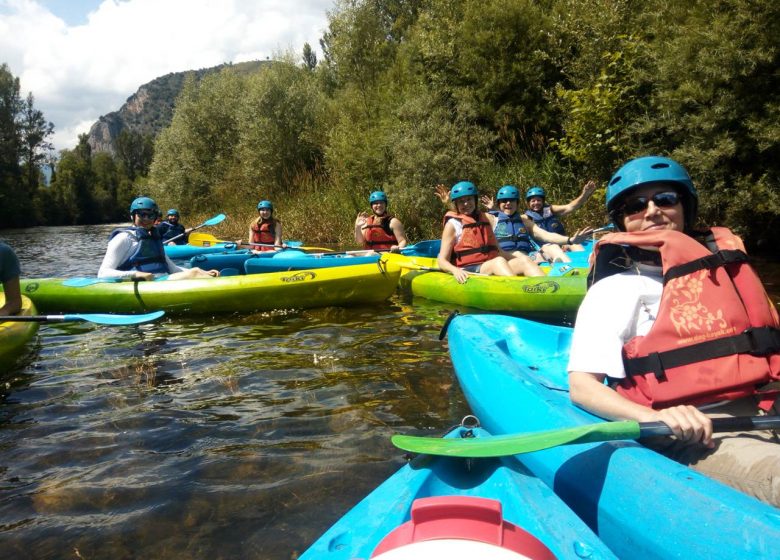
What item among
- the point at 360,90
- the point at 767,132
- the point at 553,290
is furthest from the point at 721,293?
the point at 360,90

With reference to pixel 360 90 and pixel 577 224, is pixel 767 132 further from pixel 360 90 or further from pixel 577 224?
pixel 360 90

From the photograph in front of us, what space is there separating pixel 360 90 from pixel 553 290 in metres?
13.9

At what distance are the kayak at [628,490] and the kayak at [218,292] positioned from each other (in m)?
3.60

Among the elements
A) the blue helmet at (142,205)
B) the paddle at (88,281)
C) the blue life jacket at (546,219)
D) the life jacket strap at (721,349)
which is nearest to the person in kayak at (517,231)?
the blue life jacket at (546,219)

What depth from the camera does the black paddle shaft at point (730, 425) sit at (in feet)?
5.16

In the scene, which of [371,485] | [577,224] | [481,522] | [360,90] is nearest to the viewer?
[481,522]

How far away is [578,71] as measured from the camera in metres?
10.3

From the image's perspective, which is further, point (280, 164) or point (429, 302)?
point (280, 164)

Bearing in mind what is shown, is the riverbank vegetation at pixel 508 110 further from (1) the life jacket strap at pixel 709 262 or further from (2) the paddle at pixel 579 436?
(2) the paddle at pixel 579 436

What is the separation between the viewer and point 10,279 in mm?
4559

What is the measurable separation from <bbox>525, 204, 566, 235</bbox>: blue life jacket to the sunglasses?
5.70m

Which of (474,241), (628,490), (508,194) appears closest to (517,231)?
(508,194)

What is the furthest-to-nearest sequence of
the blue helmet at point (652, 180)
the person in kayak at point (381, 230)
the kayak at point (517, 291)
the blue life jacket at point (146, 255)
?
the person in kayak at point (381, 230)
the blue life jacket at point (146, 255)
the kayak at point (517, 291)
the blue helmet at point (652, 180)

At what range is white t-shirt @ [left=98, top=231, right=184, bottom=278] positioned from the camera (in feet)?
20.2
